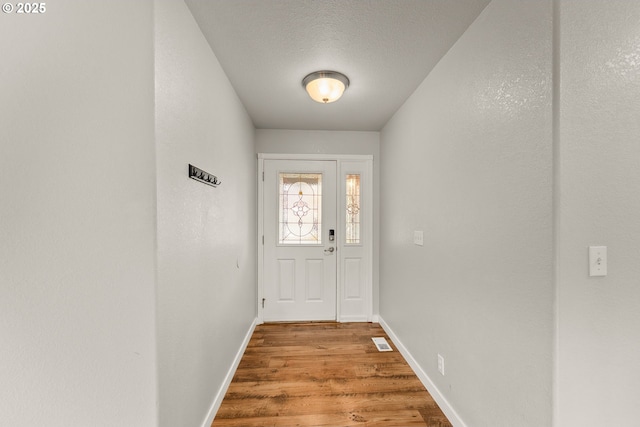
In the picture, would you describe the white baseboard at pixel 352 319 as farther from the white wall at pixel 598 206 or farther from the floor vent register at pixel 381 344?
the white wall at pixel 598 206

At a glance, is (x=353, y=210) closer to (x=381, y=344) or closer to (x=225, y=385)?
(x=381, y=344)

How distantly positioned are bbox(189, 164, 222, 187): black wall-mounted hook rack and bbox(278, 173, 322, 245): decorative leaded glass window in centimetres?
153

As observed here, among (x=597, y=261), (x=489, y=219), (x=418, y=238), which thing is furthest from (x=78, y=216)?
(x=418, y=238)

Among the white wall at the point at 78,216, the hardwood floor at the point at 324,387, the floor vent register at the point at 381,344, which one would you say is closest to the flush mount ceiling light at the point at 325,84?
the white wall at the point at 78,216

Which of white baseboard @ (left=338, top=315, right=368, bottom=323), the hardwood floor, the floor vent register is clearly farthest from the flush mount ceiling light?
white baseboard @ (left=338, top=315, right=368, bottom=323)

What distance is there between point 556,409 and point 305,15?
2.11 metres

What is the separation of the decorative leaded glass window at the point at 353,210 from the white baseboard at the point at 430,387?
1177 millimetres

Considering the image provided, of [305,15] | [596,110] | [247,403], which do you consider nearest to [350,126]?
[305,15]

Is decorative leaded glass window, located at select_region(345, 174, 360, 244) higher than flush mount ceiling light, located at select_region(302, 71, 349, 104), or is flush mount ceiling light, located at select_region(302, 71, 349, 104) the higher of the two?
flush mount ceiling light, located at select_region(302, 71, 349, 104)

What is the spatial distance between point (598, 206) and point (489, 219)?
409 mm

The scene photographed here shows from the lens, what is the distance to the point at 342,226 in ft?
11.3

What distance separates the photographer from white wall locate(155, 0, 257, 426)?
1.19 m

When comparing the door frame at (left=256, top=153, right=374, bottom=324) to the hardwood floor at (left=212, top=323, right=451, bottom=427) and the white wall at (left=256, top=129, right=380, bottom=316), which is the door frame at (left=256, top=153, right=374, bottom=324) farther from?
the hardwood floor at (left=212, top=323, right=451, bottom=427)

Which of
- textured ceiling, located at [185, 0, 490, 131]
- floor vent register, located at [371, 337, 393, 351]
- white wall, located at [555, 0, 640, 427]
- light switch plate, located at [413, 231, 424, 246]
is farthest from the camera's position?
floor vent register, located at [371, 337, 393, 351]
